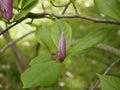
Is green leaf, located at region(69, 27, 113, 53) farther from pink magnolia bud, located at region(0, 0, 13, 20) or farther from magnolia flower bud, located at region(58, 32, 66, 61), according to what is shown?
pink magnolia bud, located at region(0, 0, 13, 20)

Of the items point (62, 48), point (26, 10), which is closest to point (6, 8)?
point (26, 10)

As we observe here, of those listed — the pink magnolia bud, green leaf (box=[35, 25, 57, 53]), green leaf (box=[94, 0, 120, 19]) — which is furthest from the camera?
green leaf (box=[35, 25, 57, 53])

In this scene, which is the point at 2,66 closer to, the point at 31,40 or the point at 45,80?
the point at 31,40

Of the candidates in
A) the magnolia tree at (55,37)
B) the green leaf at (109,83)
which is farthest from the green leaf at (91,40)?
the green leaf at (109,83)

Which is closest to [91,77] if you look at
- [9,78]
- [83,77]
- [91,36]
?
[83,77]

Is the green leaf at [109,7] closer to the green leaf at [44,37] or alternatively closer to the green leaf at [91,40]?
the green leaf at [91,40]

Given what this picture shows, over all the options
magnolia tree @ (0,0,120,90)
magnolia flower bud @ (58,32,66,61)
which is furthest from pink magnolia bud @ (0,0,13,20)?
magnolia flower bud @ (58,32,66,61)
